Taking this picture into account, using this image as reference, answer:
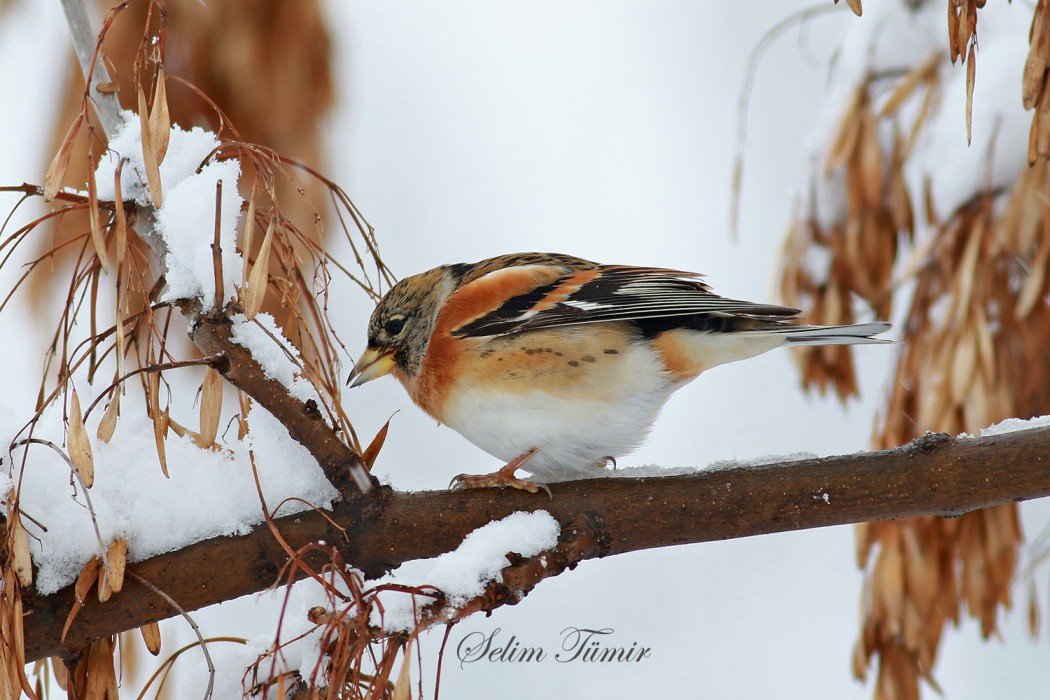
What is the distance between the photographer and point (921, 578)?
88.4 inches

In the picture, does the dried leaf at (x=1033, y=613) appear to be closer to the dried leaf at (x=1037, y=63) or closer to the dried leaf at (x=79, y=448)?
the dried leaf at (x=1037, y=63)

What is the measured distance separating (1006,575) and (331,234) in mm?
1989

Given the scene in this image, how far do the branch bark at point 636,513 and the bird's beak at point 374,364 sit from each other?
652mm

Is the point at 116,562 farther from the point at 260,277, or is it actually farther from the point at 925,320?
the point at 925,320

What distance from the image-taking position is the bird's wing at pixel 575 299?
1.98 meters

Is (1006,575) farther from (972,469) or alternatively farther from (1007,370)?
(972,469)

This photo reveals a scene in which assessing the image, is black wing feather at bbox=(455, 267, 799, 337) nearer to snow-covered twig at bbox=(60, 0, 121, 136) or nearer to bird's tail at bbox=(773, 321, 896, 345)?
bird's tail at bbox=(773, 321, 896, 345)

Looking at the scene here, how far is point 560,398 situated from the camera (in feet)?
6.35

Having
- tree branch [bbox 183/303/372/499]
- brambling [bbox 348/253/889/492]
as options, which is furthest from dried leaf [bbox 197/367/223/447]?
brambling [bbox 348/253/889/492]

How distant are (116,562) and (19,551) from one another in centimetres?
16

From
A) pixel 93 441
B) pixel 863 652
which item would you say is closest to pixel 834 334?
pixel 863 652

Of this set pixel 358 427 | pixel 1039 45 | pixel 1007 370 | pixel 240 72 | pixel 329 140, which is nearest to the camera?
pixel 1039 45

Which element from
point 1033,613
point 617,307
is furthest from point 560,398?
point 1033,613

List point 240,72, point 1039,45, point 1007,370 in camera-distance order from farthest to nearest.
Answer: point 240,72 → point 1007,370 → point 1039,45
